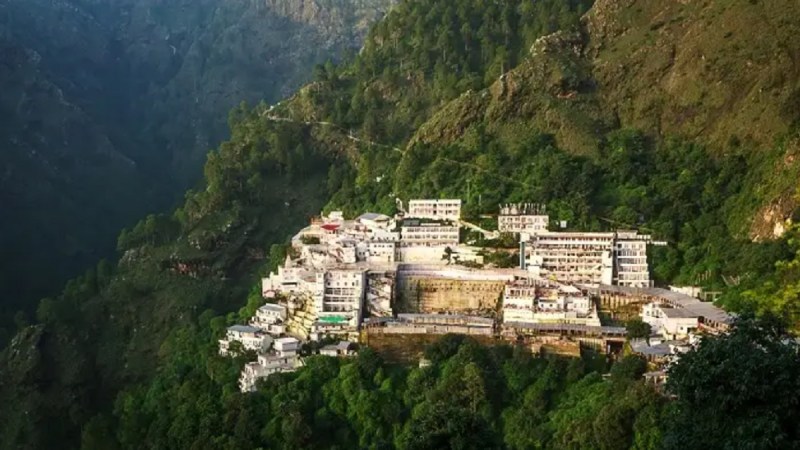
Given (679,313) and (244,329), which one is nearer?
(679,313)

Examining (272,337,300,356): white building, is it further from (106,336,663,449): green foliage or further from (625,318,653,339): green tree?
(625,318,653,339): green tree

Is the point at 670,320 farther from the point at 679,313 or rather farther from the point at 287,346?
the point at 287,346

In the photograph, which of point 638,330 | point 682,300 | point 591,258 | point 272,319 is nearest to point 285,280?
point 272,319

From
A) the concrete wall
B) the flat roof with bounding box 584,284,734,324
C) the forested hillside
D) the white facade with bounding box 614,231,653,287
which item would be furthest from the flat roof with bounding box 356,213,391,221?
the white facade with bounding box 614,231,653,287

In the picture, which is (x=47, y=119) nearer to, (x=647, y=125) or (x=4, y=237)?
(x=4, y=237)

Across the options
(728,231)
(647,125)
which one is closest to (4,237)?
(647,125)

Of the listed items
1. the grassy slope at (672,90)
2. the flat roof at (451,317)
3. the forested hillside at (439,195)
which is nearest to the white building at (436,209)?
the forested hillside at (439,195)
